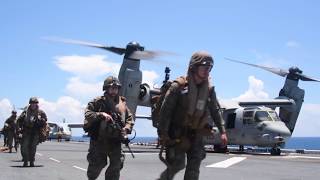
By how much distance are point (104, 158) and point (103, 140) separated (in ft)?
0.86

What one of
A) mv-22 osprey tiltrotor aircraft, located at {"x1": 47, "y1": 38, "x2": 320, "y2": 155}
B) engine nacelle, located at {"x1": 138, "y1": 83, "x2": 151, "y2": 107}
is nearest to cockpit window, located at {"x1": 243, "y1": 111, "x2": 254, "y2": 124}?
mv-22 osprey tiltrotor aircraft, located at {"x1": 47, "y1": 38, "x2": 320, "y2": 155}

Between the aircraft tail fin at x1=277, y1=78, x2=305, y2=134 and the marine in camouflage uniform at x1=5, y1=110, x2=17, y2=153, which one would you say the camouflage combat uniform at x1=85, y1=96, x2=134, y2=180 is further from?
the aircraft tail fin at x1=277, y1=78, x2=305, y2=134

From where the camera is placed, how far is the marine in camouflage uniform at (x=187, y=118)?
6152 mm

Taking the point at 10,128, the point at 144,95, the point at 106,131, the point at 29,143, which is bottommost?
the point at 29,143

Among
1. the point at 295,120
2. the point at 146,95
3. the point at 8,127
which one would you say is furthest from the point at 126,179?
the point at 295,120

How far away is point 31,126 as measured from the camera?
13148 mm

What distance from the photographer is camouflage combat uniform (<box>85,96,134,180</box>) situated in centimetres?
716

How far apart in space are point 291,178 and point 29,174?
5672 millimetres

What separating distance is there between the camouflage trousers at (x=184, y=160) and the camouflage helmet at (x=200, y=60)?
35.0 inches

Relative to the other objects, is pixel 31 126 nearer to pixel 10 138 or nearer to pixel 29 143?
pixel 29 143

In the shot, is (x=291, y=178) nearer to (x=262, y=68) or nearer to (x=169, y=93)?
(x=169, y=93)

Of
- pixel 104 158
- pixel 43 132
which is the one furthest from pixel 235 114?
pixel 104 158

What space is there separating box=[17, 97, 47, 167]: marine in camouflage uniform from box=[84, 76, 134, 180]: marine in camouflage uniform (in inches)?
241

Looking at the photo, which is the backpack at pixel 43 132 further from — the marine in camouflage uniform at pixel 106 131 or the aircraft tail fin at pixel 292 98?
the aircraft tail fin at pixel 292 98
